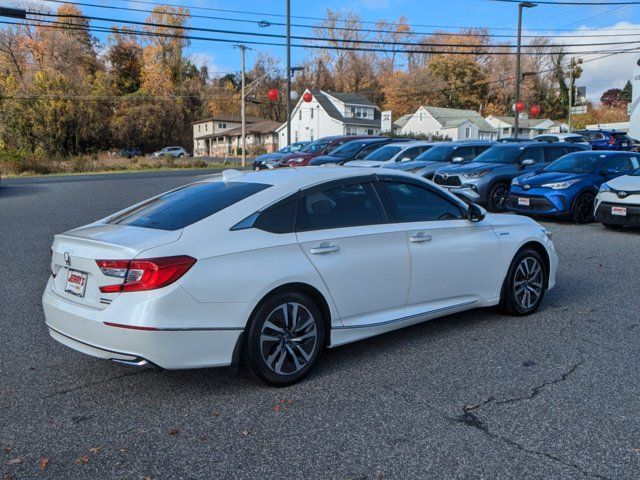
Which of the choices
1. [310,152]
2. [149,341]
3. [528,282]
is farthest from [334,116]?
[149,341]

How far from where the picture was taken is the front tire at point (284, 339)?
13.4 feet

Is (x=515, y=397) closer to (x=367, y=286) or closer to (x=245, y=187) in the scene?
(x=367, y=286)

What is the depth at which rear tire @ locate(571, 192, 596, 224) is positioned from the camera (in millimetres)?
12508

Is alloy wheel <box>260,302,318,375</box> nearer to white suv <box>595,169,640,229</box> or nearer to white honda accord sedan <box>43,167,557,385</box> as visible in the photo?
white honda accord sedan <box>43,167,557,385</box>

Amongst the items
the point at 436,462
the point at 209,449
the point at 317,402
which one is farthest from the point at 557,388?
the point at 209,449

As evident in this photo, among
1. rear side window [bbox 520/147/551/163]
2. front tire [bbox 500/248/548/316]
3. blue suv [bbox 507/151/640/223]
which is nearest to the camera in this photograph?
front tire [bbox 500/248/548/316]

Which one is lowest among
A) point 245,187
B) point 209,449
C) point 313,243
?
point 209,449

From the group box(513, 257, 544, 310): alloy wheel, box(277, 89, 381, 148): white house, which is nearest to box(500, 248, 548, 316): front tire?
box(513, 257, 544, 310): alloy wheel

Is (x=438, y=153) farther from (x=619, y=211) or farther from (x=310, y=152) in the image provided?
(x=310, y=152)

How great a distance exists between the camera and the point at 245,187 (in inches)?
184

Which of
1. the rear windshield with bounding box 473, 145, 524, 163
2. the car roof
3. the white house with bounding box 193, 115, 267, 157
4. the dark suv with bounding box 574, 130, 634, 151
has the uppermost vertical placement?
the white house with bounding box 193, 115, 267, 157

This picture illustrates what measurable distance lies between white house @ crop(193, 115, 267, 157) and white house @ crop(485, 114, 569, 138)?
35.5 m

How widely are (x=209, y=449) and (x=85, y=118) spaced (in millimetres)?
64479

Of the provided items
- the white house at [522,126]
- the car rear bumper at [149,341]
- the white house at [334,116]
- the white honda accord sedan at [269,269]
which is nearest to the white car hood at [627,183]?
the white honda accord sedan at [269,269]
